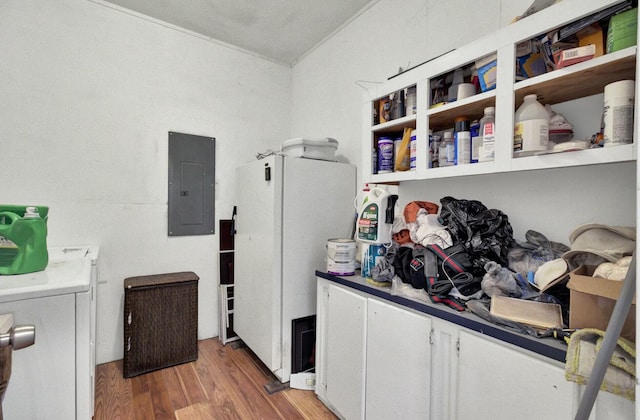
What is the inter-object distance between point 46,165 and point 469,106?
275 centimetres

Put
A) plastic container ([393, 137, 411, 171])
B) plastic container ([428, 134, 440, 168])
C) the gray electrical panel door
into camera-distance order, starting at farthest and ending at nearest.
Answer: the gray electrical panel door
plastic container ([393, 137, 411, 171])
plastic container ([428, 134, 440, 168])

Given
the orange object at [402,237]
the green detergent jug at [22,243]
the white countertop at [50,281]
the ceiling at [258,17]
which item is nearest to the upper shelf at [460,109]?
the orange object at [402,237]

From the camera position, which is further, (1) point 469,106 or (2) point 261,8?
(2) point 261,8

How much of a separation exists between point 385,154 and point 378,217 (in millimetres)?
373

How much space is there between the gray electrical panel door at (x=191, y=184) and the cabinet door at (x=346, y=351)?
1.50 metres

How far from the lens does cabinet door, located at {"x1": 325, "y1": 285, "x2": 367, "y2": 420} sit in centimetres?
161

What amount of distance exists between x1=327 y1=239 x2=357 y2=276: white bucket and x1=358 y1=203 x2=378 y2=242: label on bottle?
0.10 m

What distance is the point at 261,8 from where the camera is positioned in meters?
2.38

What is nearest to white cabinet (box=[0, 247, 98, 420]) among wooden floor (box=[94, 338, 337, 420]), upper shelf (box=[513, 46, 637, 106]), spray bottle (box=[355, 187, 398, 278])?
wooden floor (box=[94, 338, 337, 420])

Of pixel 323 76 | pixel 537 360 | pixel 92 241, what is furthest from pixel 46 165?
pixel 537 360

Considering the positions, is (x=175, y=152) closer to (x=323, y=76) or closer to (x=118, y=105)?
(x=118, y=105)

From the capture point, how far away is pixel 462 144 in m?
1.42

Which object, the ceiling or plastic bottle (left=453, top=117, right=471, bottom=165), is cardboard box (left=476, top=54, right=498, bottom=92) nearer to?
plastic bottle (left=453, top=117, right=471, bottom=165)

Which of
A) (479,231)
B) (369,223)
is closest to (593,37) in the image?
(479,231)
